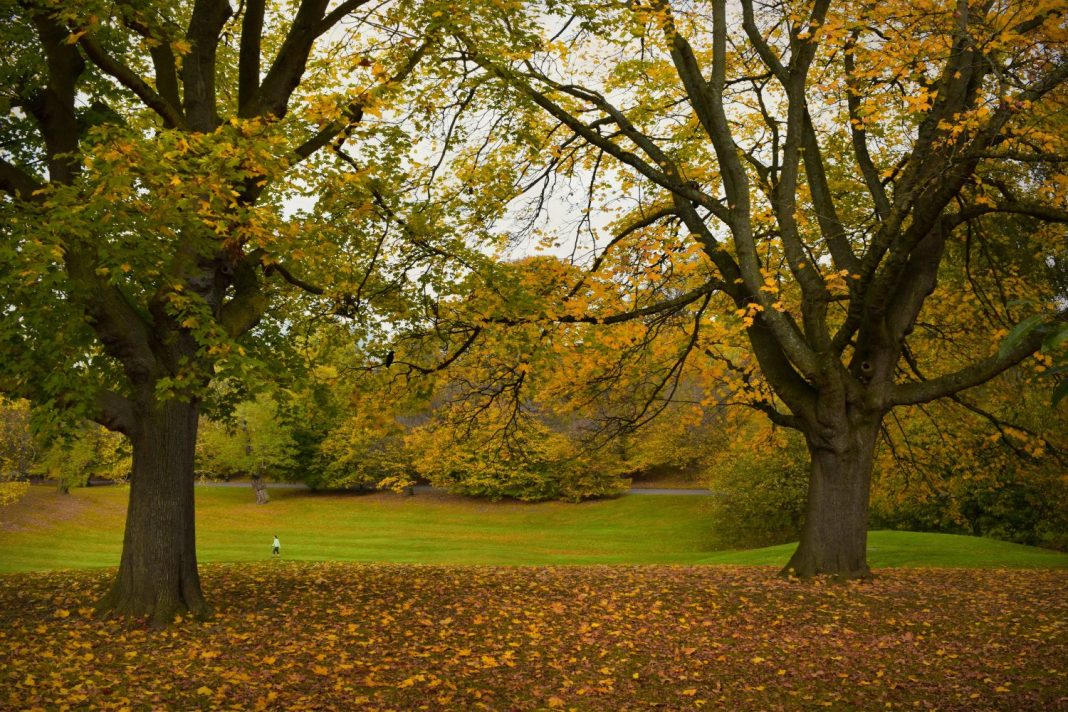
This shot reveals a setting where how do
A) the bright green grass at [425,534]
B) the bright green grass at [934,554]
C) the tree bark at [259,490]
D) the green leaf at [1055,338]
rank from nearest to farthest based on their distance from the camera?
1. the green leaf at [1055,338]
2. the bright green grass at [934,554]
3. the bright green grass at [425,534]
4. the tree bark at [259,490]

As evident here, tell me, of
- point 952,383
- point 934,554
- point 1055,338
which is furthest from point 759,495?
point 1055,338

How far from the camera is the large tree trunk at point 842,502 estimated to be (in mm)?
11648

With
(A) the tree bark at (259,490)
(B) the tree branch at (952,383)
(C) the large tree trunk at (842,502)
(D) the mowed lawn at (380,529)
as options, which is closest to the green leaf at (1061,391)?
(B) the tree branch at (952,383)

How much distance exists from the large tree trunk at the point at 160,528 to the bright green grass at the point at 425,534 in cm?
1323

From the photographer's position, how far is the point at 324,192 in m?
10.3

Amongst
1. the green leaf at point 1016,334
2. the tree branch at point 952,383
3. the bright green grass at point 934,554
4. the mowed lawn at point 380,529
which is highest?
the tree branch at point 952,383

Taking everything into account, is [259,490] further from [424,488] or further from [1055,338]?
[1055,338]

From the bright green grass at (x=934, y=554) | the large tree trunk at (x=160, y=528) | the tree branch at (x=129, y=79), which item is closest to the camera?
the tree branch at (x=129, y=79)

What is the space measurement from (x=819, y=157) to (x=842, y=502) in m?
5.54

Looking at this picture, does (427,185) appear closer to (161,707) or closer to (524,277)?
(524,277)

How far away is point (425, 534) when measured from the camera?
34125 mm

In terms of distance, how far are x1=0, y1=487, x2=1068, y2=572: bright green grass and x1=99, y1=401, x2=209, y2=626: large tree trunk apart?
43.4 ft

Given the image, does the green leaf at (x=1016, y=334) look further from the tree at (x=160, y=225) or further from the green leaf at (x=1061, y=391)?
the tree at (x=160, y=225)

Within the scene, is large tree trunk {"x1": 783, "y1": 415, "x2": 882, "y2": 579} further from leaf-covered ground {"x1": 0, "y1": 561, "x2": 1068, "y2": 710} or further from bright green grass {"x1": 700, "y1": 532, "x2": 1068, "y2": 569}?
bright green grass {"x1": 700, "y1": 532, "x2": 1068, "y2": 569}
